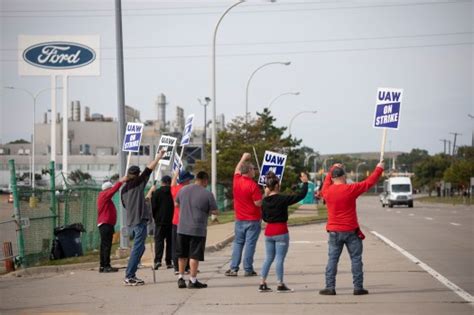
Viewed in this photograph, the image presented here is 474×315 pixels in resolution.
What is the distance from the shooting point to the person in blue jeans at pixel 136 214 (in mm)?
13180

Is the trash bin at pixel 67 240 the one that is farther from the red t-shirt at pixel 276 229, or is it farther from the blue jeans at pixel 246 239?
the red t-shirt at pixel 276 229

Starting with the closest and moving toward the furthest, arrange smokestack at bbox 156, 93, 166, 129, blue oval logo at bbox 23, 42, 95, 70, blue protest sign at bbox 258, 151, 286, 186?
1. blue protest sign at bbox 258, 151, 286, 186
2. blue oval logo at bbox 23, 42, 95, 70
3. smokestack at bbox 156, 93, 166, 129

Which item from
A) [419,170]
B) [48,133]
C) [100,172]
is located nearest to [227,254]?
[100,172]

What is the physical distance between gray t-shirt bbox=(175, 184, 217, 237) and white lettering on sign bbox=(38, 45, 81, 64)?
34.0 m

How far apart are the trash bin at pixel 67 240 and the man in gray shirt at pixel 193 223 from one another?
542 cm

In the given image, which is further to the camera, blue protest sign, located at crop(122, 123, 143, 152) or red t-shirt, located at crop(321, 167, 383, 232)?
blue protest sign, located at crop(122, 123, 143, 152)

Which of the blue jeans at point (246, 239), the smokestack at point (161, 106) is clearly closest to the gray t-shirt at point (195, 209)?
the blue jeans at point (246, 239)

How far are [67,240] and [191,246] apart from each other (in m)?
6.00

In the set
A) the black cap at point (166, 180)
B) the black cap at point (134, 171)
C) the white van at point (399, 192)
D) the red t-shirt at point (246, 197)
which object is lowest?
the white van at point (399, 192)

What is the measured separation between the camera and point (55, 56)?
148 ft

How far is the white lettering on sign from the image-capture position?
4519cm

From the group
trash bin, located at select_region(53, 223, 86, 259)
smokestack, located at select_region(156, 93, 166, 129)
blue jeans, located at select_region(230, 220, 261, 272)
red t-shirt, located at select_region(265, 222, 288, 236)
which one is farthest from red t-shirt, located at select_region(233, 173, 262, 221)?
smokestack, located at select_region(156, 93, 166, 129)

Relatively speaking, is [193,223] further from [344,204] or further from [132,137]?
[132,137]

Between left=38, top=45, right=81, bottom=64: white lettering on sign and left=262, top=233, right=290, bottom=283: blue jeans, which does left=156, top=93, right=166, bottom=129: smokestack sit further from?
left=262, top=233, right=290, bottom=283: blue jeans
